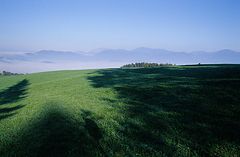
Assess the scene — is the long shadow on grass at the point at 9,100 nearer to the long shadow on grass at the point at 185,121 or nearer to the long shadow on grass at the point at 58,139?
the long shadow on grass at the point at 58,139

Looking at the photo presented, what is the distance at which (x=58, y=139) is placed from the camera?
11.4 metres

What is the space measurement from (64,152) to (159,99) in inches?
418

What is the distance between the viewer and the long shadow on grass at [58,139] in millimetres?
10039

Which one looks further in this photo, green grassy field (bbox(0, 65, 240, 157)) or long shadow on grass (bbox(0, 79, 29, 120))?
long shadow on grass (bbox(0, 79, 29, 120))

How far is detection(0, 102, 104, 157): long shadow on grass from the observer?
10.0 meters

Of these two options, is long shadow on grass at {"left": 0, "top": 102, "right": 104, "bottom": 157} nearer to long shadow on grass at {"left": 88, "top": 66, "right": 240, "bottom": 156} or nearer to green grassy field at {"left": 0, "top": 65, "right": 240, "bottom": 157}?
green grassy field at {"left": 0, "top": 65, "right": 240, "bottom": 157}

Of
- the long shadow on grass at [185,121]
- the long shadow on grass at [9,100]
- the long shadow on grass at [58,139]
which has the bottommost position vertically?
the long shadow on grass at [9,100]

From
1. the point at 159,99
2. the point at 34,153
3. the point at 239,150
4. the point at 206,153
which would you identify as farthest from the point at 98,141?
the point at 159,99

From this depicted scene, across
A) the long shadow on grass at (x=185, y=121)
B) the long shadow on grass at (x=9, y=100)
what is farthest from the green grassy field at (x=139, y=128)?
the long shadow on grass at (x=9, y=100)

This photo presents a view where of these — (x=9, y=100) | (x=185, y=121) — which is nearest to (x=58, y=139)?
(x=185, y=121)

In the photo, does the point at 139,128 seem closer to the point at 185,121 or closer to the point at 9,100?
the point at 185,121

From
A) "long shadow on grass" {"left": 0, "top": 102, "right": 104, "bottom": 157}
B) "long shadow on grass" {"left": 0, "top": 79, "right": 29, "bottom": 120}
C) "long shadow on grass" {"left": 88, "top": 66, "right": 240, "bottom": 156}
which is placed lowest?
"long shadow on grass" {"left": 0, "top": 79, "right": 29, "bottom": 120}

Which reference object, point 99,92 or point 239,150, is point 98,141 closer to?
point 239,150

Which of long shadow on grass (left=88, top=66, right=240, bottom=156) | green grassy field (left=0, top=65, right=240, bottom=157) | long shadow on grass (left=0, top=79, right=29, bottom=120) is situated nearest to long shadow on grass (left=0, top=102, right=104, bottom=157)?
green grassy field (left=0, top=65, right=240, bottom=157)
